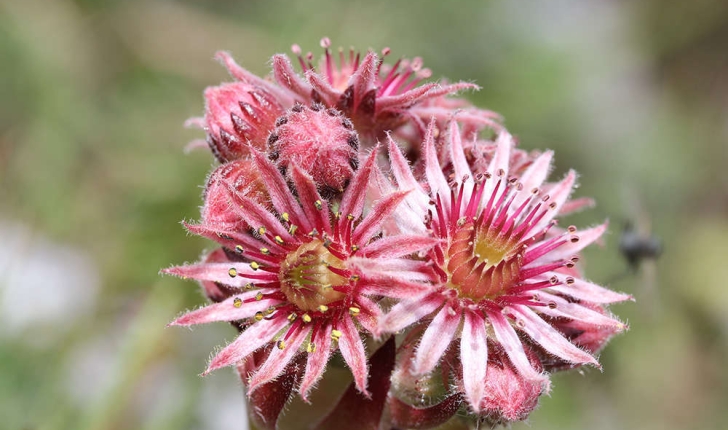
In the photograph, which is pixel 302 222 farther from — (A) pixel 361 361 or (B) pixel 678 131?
(B) pixel 678 131

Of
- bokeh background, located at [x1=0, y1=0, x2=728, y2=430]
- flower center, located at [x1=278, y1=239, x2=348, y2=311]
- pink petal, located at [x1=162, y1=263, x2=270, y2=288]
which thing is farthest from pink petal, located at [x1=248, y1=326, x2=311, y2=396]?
bokeh background, located at [x1=0, y1=0, x2=728, y2=430]

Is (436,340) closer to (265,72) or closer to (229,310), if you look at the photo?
(229,310)

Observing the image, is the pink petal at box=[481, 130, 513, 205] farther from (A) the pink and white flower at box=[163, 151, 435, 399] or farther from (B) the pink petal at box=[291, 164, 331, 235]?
(B) the pink petal at box=[291, 164, 331, 235]

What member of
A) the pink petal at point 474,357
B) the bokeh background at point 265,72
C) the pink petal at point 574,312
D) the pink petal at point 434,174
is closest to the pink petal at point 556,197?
the pink petal at point 574,312

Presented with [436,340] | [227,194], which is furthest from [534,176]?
[227,194]

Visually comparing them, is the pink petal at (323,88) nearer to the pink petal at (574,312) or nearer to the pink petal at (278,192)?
the pink petal at (278,192)

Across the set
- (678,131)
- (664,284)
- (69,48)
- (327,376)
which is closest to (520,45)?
(678,131)
